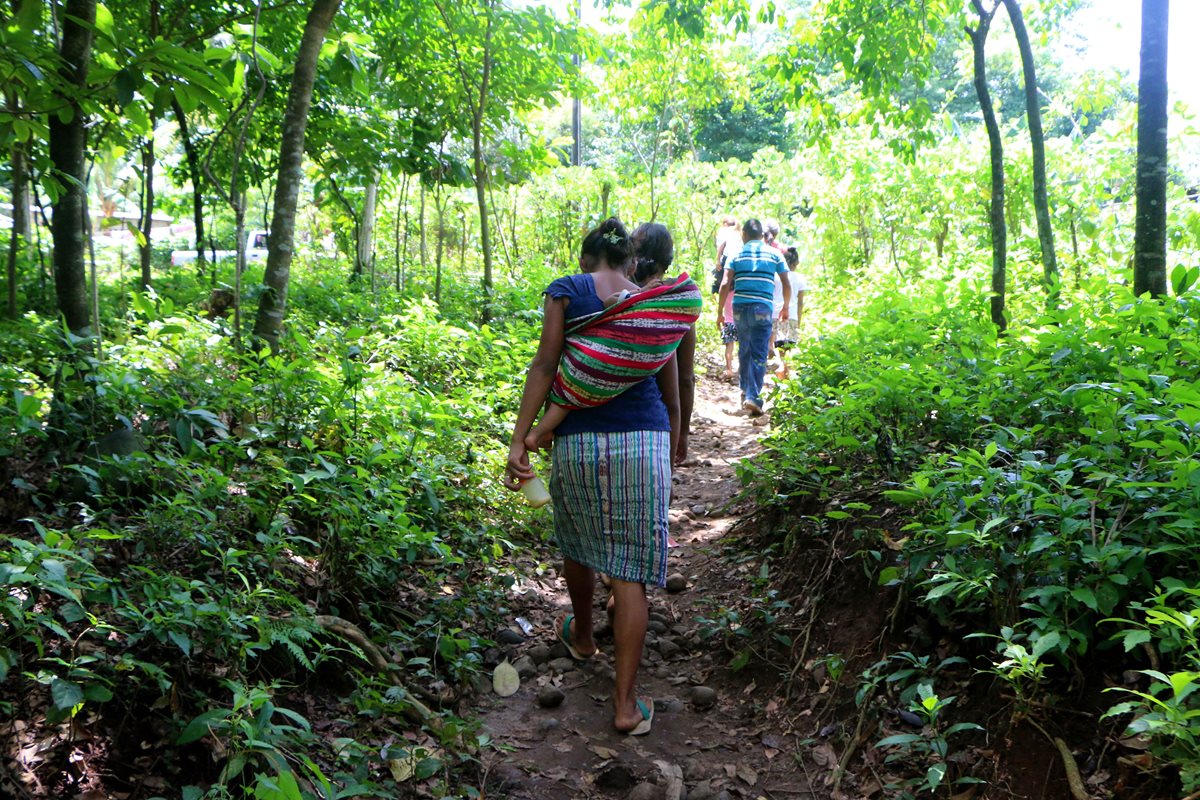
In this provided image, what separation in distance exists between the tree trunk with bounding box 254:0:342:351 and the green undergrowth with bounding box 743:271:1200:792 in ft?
10.5

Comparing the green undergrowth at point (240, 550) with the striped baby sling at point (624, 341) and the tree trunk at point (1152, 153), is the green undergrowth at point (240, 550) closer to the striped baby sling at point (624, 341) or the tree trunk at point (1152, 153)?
the striped baby sling at point (624, 341)

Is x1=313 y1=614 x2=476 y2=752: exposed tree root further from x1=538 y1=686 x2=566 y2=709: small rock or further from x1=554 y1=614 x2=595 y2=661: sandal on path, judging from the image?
x1=554 y1=614 x2=595 y2=661: sandal on path

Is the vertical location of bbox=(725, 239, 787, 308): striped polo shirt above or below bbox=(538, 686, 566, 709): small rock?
above

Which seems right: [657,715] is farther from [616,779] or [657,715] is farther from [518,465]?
[518,465]

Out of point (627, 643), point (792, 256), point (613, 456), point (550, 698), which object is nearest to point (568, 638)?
point (550, 698)

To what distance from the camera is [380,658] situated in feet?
10.6

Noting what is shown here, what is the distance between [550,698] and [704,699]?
0.61 metres

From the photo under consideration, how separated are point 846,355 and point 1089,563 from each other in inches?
138

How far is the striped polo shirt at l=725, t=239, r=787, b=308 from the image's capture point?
7738mm

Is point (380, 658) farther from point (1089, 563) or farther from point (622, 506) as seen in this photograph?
point (1089, 563)

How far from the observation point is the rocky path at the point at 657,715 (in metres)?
2.94

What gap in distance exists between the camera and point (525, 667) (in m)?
3.72

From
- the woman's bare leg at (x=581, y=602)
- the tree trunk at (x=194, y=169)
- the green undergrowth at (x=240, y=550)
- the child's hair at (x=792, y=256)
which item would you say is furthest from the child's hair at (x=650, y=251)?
the child's hair at (x=792, y=256)

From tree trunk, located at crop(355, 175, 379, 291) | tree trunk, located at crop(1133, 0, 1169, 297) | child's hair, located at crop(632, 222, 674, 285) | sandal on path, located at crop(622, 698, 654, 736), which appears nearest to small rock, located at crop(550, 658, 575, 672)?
sandal on path, located at crop(622, 698, 654, 736)
